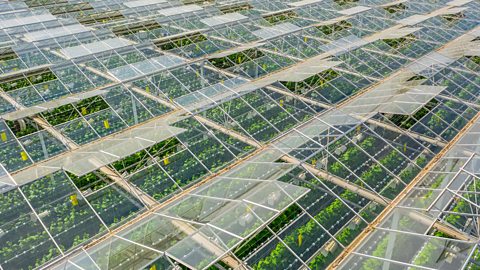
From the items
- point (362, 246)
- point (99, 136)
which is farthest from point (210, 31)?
point (362, 246)

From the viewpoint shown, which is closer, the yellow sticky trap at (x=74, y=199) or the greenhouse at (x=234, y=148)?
the greenhouse at (x=234, y=148)

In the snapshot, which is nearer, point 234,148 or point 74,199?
point 74,199

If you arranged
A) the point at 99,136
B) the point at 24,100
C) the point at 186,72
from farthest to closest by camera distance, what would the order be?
the point at 186,72 < the point at 24,100 < the point at 99,136

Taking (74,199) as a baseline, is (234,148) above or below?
below

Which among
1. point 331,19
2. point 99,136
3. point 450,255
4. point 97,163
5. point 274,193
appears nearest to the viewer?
point 450,255

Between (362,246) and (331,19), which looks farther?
(331,19)

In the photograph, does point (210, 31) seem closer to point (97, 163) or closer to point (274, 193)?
point (97, 163)

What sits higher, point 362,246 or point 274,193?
point 274,193

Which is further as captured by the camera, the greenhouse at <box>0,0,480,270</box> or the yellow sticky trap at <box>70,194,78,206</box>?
the yellow sticky trap at <box>70,194,78,206</box>
